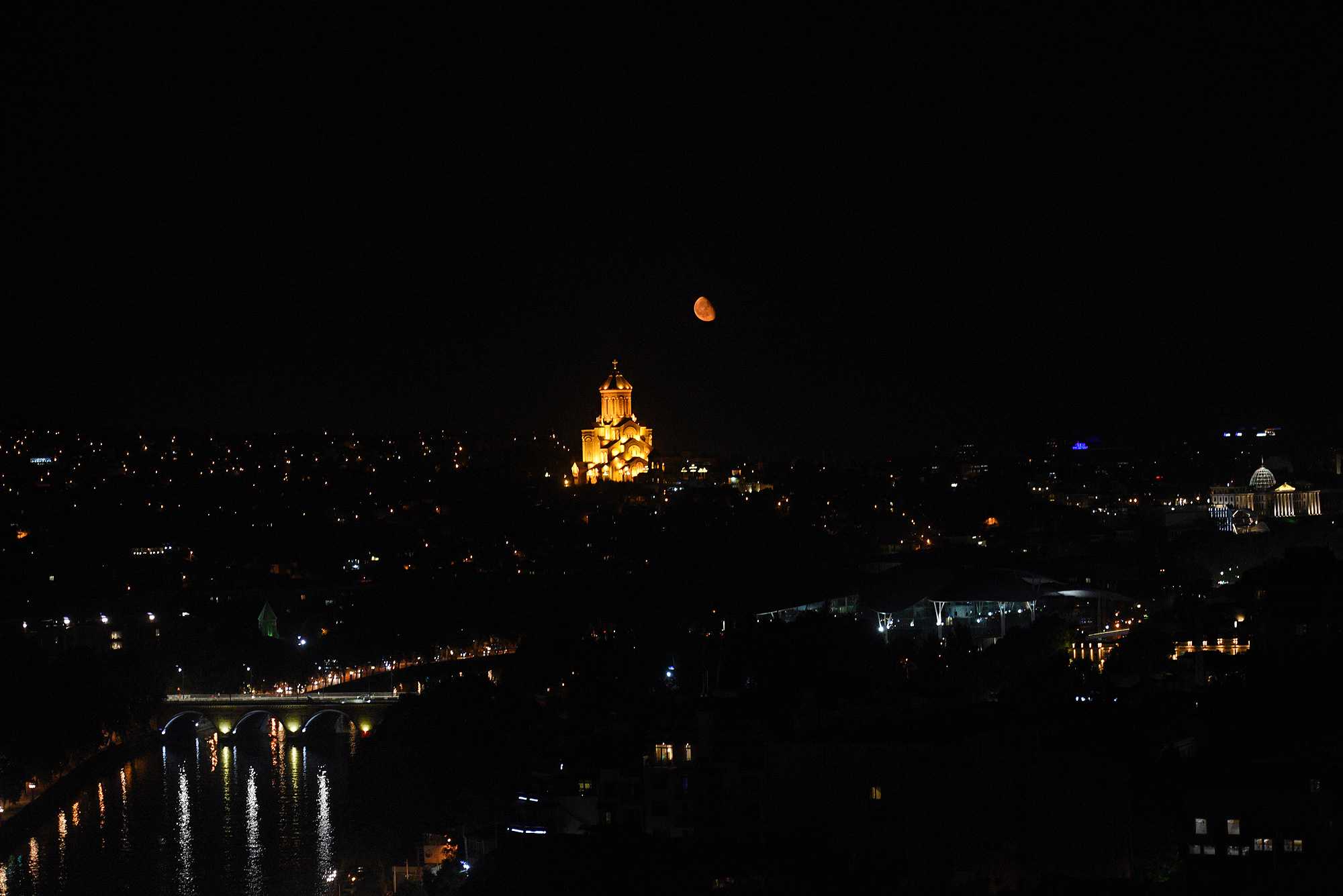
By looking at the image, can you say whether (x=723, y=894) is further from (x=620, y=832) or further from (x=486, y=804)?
(x=486, y=804)

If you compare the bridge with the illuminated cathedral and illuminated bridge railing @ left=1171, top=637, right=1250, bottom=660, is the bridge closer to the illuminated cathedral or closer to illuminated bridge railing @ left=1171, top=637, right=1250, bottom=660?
illuminated bridge railing @ left=1171, top=637, right=1250, bottom=660

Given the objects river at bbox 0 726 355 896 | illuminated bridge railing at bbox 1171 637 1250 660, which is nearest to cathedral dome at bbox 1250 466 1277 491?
illuminated bridge railing at bbox 1171 637 1250 660

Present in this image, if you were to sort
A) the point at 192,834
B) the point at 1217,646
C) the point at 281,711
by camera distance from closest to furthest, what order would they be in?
1. the point at 192,834
2. the point at 1217,646
3. the point at 281,711

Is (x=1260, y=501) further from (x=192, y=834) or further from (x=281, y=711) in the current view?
(x=192, y=834)

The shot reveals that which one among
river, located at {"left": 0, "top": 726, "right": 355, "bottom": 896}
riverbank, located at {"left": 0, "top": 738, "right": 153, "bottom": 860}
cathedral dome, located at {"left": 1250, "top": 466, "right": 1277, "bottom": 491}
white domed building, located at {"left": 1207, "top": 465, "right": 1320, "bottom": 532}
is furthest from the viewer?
cathedral dome, located at {"left": 1250, "top": 466, "right": 1277, "bottom": 491}

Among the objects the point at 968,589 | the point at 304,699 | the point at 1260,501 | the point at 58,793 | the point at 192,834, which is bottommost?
the point at 192,834

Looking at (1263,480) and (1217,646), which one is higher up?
(1263,480)

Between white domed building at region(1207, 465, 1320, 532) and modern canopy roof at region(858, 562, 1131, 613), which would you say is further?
white domed building at region(1207, 465, 1320, 532)

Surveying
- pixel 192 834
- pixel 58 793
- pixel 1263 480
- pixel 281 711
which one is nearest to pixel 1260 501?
pixel 1263 480
